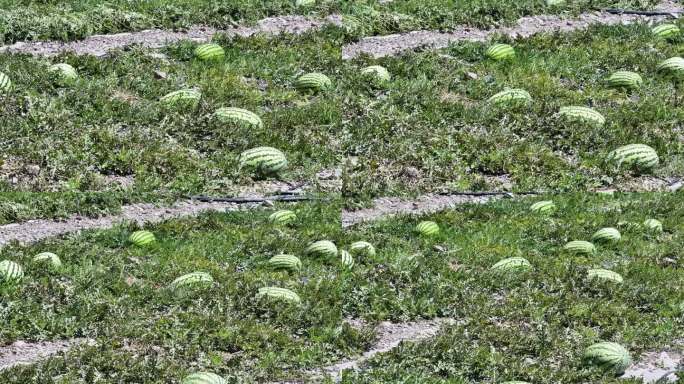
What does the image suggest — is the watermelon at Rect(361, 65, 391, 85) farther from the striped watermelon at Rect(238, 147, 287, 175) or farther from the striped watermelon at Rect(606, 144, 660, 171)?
the striped watermelon at Rect(606, 144, 660, 171)

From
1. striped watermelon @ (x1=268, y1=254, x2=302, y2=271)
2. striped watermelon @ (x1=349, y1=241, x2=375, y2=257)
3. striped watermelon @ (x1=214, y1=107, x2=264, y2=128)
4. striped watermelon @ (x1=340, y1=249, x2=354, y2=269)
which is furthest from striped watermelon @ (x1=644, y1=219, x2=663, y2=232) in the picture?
striped watermelon @ (x1=214, y1=107, x2=264, y2=128)

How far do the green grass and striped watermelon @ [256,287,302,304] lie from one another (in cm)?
665

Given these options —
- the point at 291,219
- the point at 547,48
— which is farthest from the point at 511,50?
the point at 291,219

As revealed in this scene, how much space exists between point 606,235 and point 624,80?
4.73m

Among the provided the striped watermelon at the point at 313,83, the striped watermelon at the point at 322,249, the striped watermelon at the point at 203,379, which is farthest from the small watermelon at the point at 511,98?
the striped watermelon at the point at 203,379

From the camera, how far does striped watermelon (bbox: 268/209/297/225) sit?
519 inches

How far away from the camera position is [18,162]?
45.2ft

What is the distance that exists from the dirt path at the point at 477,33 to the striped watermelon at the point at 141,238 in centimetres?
581

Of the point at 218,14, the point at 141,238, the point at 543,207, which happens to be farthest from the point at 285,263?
the point at 218,14

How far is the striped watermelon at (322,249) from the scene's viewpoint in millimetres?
12359

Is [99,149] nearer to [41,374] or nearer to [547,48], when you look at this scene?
[41,374]

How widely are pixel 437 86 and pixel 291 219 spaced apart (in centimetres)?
419

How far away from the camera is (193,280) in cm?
1138

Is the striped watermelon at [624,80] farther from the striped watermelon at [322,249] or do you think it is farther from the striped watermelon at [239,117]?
the striped watermelon at [322,249]
